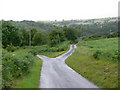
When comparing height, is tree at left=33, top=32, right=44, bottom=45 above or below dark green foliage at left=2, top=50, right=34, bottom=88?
below

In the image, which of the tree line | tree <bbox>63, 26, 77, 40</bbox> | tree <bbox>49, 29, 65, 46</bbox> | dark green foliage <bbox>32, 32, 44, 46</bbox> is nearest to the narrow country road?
the tree line

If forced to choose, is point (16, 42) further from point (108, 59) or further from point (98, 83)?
point (98, 83)

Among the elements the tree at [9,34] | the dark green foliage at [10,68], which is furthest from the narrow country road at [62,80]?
the tree at [9,34]

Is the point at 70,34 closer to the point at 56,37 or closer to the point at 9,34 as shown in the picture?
the point at 56,37

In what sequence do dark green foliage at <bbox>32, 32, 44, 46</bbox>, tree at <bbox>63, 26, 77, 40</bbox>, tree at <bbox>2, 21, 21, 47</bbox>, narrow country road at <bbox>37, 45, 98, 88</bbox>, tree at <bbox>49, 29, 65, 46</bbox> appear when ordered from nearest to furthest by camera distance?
narrow country road at <bbox>37, 45, 98, 88</bbox>
tree at <bbox>2, 21, 21, 47</bbox>
tree at <bbox>49, 29, 65, 46</bbox>
dark green foliage at <bbox>32, 32, 44, 46</bbox>
tree at <bbox>63, 26, 77, 40</bbox>

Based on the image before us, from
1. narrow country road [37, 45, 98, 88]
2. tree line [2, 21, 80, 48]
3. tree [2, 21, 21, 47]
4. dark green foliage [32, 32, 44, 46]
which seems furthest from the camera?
dark green foliage [32, 32, 44, 46]

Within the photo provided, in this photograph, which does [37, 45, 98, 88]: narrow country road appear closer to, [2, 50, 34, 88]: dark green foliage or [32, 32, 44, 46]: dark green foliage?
[2, 50, 34, 88]: dark green foliage

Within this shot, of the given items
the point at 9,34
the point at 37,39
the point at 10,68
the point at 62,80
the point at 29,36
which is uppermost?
the point at 9,34

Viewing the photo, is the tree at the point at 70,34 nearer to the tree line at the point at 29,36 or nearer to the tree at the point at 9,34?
the tree line at the point at 29,36

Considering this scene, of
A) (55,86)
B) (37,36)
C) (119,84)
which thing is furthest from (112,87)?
(37,36)

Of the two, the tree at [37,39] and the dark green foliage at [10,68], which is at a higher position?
the dark green foliage at [10,68]

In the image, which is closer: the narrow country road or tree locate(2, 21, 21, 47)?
the narrow country road

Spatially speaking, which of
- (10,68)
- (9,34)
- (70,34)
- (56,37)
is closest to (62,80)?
(10,68)

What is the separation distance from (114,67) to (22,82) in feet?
41.7
